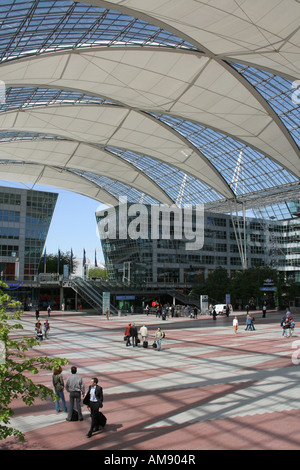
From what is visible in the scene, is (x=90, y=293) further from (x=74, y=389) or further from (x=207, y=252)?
(x=74, y=389)

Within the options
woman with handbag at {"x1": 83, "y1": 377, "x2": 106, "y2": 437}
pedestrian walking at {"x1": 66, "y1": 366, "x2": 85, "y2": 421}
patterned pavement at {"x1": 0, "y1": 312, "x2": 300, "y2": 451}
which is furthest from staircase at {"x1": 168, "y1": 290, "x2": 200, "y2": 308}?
woman with handbag at {"x1": 83, "y1": 377, "x2": 106, "y2": 437}

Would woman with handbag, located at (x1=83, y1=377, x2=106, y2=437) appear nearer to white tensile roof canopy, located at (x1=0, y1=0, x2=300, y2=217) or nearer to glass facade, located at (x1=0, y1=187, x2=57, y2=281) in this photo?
white tensile roof canopy, located at (x1=0, y1=0, x2=300, y2=217)

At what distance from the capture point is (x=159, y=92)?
3897 cm

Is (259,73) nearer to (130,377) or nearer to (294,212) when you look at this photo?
(130,377)

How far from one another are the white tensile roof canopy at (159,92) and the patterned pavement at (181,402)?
19853mm

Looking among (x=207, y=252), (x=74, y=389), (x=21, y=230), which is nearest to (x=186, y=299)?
(x=207, y=252)

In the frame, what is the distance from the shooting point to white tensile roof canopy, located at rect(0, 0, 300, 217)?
88.6 feet

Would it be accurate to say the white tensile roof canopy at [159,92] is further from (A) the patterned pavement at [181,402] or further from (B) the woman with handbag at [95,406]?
(B) the woman with handbag at [95,406]

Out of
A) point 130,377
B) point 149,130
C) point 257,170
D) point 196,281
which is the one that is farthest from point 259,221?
point 130,377

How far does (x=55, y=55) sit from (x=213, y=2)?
1187 cm

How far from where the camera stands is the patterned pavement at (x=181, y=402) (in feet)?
27.5

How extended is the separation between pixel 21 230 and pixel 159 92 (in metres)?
35.5

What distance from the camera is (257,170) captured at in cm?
6000

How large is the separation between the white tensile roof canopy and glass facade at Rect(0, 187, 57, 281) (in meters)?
6.12
